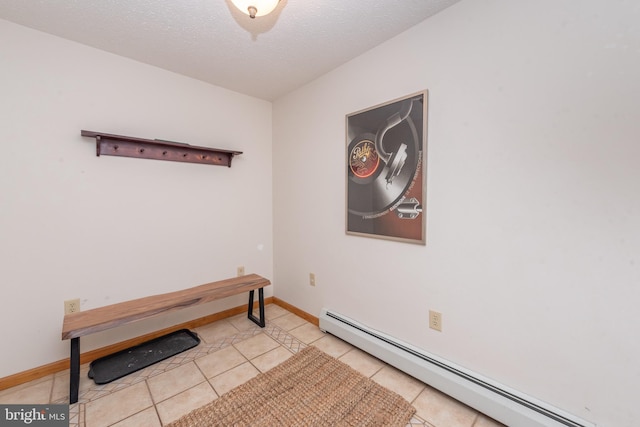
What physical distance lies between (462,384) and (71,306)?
8.95 feet

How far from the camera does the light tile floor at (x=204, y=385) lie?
4.79 feet

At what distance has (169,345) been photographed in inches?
85.4

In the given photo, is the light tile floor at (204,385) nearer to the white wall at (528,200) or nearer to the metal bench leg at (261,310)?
the metal bench leg at (261,310)

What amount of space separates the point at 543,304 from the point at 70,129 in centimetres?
320

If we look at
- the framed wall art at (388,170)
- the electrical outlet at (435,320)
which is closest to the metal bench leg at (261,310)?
the framed wall art at (388,170)

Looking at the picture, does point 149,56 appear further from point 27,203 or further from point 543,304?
point 543,304

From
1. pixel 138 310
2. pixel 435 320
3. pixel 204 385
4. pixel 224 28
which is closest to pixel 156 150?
pixel 224 28

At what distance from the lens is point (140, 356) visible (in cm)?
202

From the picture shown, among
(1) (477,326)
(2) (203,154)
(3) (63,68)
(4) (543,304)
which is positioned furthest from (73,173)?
(4) (543,304)

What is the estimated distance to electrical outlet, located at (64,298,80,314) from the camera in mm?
1886

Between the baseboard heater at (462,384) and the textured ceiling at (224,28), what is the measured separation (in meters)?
2.21

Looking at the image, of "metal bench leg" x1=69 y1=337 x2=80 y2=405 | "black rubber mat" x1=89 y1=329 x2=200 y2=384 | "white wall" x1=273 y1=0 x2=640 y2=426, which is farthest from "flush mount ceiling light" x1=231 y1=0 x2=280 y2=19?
"black rubber mat" x1=89 y1=329 x2=200 y2=384

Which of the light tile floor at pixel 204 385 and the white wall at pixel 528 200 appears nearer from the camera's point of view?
the white wall at pixel 528 200

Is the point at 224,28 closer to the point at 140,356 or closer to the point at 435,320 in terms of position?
the point at 435,320
